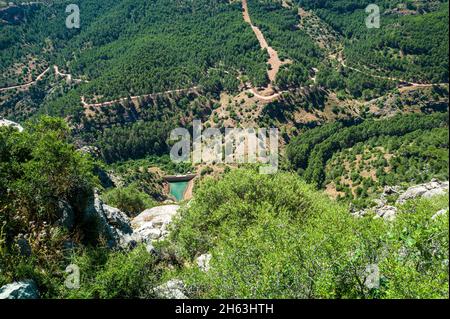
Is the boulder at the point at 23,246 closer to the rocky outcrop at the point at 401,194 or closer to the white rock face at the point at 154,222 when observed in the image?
the white rock face at the point at 154,222

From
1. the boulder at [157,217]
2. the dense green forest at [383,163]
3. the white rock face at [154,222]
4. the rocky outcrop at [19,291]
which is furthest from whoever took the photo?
the dense green forest at [383,163]

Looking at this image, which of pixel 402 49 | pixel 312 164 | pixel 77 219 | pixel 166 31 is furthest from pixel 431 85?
pixel 77 219

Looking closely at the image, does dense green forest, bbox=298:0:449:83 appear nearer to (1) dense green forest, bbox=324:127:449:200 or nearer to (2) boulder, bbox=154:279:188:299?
(1) dense green forest, bbox=324:127:449:200

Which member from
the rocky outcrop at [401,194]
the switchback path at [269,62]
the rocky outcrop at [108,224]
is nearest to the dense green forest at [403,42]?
the switchback path at [269,62]

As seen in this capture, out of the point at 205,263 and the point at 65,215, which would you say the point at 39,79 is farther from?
the point at 205,263

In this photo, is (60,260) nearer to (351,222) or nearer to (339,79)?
(351,222)

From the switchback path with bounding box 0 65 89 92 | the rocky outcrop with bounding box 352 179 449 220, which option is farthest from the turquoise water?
the switchback path with bounding box 0 65 89 92
